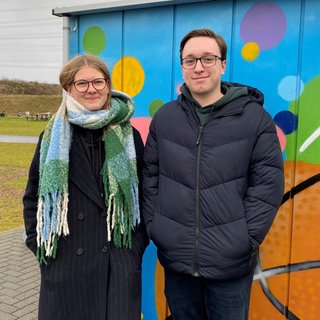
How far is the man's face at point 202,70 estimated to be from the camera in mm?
1801

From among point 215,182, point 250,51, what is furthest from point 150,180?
point 250,51

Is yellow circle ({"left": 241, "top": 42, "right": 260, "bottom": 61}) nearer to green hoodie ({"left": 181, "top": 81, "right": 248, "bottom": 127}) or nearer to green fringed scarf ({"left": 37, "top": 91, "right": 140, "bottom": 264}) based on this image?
green hoodie ({"left": 181, "top": 81, "right": 248, "bottom": 127})

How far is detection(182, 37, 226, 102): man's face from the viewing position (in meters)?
1.80

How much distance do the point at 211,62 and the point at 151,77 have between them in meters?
0.86

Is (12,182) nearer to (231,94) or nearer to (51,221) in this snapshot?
(51,221)

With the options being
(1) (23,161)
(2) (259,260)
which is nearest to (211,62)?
(2) (259,260)

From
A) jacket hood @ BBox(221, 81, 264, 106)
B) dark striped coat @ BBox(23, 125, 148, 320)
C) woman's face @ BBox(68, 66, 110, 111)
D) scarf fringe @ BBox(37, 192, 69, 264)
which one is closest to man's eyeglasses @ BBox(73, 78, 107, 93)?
woman's face @ BBox(68, 66, 110, 111)

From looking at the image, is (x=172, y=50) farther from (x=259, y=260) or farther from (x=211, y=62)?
(x=259, y=260)

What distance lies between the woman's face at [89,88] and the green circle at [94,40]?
934mm

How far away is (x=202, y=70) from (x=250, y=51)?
0.60m

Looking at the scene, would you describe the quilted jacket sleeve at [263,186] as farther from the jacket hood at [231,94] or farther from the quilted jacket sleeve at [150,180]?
the quilted jacket sleeve at [150,180]

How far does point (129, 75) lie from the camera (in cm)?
270

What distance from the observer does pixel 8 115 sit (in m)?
45.3

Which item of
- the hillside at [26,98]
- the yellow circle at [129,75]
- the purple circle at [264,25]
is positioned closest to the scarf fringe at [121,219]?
the yellow circle at [129,75]
